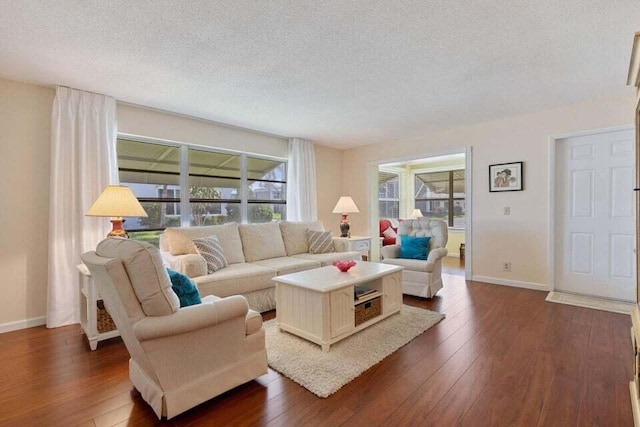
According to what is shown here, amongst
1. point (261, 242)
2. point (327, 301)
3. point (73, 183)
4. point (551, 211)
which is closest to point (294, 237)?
point (261, 242)

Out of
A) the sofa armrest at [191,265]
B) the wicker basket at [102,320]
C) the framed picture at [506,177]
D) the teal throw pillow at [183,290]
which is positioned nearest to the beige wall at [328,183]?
the framed picture at [506,177]

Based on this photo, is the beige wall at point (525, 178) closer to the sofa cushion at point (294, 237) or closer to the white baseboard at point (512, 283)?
the white baseboard at point (512, 283)

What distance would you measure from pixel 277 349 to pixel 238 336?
644mm

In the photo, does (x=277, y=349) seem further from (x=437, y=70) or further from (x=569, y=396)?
(x=437, y=70)

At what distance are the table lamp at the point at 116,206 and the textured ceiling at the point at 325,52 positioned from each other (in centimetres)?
107

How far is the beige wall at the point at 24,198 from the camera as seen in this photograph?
9.41 feet

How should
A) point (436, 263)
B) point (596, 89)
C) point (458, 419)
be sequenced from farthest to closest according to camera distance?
point (436, 263) < point (596, 89) < point (458, 419)

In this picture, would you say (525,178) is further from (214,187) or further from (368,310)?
(214,187)

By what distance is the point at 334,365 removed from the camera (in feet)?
6.99

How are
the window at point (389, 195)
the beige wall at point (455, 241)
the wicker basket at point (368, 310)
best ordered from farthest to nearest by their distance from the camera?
the window at point (389, 195)
the beige wall at point (455, 241)
the wicker basket at point (368, 310)

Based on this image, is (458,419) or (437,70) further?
(437,70)

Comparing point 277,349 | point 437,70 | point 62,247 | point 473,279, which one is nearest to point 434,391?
point 277,349

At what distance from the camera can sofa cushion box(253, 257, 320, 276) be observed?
3.44 meters

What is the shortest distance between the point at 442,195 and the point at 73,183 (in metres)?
6.96
